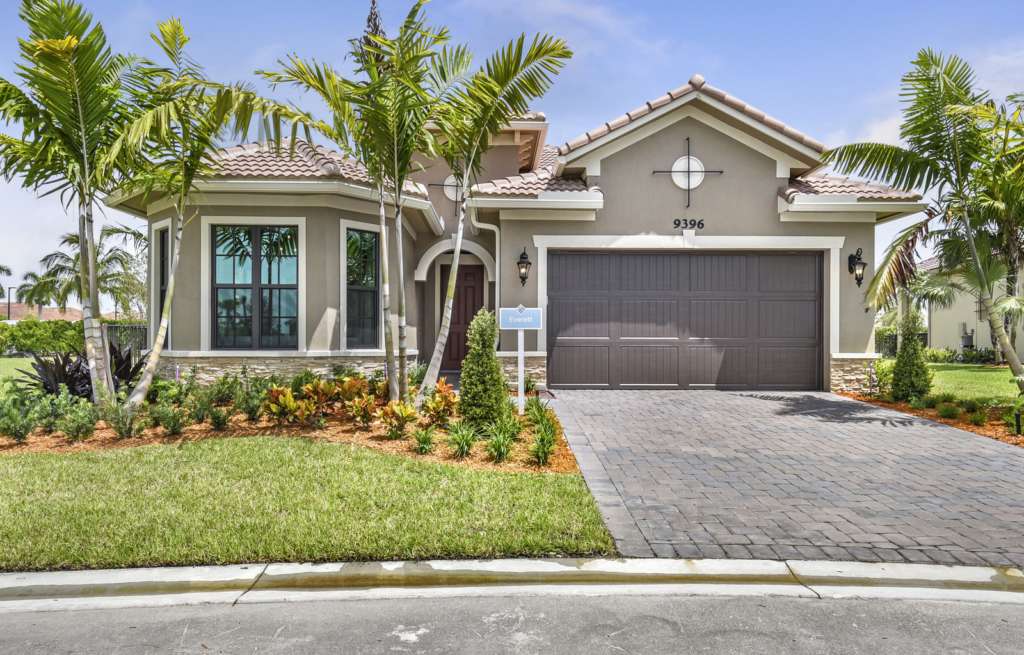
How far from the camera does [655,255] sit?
1127 centimetres

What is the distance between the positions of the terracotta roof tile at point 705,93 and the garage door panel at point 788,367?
155 inches

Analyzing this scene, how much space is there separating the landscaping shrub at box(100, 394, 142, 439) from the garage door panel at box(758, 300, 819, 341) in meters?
10.7

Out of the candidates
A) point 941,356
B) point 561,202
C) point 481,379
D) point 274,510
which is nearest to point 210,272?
point 481,379

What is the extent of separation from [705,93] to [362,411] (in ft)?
28.1

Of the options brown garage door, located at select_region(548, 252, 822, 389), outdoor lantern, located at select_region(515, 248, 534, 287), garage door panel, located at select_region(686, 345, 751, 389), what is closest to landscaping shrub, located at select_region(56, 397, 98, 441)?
outdoor lantern, located at select_region(515, 248, 534, 287)

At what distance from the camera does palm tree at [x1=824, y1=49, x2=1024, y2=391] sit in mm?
8523

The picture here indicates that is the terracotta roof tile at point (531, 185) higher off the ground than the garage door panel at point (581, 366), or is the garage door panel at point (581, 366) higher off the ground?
the terracotta roof tile at point (531, 185)

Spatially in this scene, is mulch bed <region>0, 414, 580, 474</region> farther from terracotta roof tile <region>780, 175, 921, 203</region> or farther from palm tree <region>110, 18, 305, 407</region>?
terracotta roof tile <region>780, 175, 921, 203</region>

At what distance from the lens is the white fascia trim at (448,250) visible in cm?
1309

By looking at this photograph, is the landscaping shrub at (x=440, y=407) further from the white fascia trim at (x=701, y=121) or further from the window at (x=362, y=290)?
the white fascia trim at (x=701, y=121)

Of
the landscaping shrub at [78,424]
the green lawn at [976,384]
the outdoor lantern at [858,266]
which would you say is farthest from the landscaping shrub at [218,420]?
the green lawn at [976,384]

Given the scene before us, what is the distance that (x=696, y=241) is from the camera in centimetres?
1106

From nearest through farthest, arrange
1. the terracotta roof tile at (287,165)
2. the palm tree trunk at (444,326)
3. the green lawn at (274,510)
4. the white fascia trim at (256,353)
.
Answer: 1. the green lawn at (274,510)
2. the palm tree trunk at (444,326)
3. the terracotta roof tile at (287,165)
4. the white fascia trim at (256,353)

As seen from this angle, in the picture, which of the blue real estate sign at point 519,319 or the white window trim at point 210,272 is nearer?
the blue real estate sign at point 519,319
